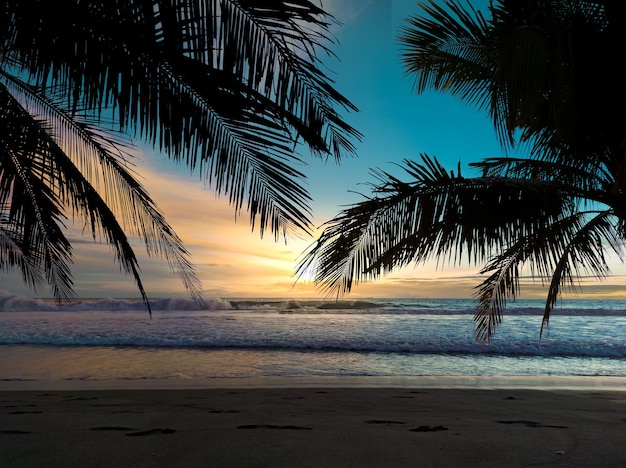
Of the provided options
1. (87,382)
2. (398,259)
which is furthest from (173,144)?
(87,382)

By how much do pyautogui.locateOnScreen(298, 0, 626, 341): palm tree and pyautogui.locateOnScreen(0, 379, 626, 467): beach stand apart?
1364mm

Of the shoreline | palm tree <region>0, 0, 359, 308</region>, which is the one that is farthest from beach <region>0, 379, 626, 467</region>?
palm tree <region>0, 0, 359, 308</region>

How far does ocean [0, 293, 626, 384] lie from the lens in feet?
25.8

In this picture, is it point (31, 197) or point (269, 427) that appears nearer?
point (269, 427)

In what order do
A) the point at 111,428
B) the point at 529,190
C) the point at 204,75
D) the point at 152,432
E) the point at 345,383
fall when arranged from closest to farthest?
the point at 204,75
the point at 152,432
the point at 111,428
the point at 529,190
the point at 345,383

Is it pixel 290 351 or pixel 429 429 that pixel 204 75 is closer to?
pixel 429 429

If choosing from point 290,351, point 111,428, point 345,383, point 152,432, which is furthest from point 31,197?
point 290,351

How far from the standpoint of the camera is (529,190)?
15.9 ft

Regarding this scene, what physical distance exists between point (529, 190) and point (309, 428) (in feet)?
10.1

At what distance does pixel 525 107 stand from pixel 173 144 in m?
3.45

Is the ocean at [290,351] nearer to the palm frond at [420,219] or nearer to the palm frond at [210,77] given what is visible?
the palm frond at [420,219]

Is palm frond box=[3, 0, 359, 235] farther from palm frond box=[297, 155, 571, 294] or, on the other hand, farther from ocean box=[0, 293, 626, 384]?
ocean box=[0, 293, 626, 384]

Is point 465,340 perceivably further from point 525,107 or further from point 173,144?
point 173,144

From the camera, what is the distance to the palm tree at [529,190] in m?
4.80
